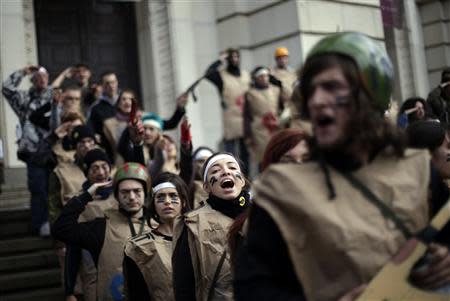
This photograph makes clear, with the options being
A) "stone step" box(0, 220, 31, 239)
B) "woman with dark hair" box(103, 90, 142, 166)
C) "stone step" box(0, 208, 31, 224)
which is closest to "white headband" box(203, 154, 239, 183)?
"woman with dark hair" box(103, 90, 142, 166)

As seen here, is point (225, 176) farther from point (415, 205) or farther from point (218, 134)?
point (218, 134)

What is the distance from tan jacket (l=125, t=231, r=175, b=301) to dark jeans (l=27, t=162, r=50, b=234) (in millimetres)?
3424

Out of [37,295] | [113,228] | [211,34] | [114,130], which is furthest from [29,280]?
[211,34]

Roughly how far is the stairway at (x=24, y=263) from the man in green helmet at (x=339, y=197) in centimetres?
587

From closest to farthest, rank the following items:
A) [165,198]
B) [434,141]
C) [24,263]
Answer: [434,141] < [165,198] < [24,263]

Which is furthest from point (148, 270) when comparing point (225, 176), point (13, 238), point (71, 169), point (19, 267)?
point (13, 238)

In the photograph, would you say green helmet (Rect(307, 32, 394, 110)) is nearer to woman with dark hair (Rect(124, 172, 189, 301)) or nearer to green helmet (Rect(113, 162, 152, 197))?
woman with dark hair (Rect(124, 172, 189, 301))

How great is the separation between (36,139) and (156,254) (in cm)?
386

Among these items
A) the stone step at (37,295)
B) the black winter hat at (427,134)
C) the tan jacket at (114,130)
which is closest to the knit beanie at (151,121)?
the tan jacket at (114,130)

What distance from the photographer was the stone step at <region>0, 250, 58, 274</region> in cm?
800

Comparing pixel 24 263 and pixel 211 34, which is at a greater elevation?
pixel 211 34

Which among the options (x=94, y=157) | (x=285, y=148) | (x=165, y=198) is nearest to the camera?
(x=285, y=148)

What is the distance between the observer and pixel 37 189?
8289 mm

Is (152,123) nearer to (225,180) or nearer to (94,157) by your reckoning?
(94,157)
